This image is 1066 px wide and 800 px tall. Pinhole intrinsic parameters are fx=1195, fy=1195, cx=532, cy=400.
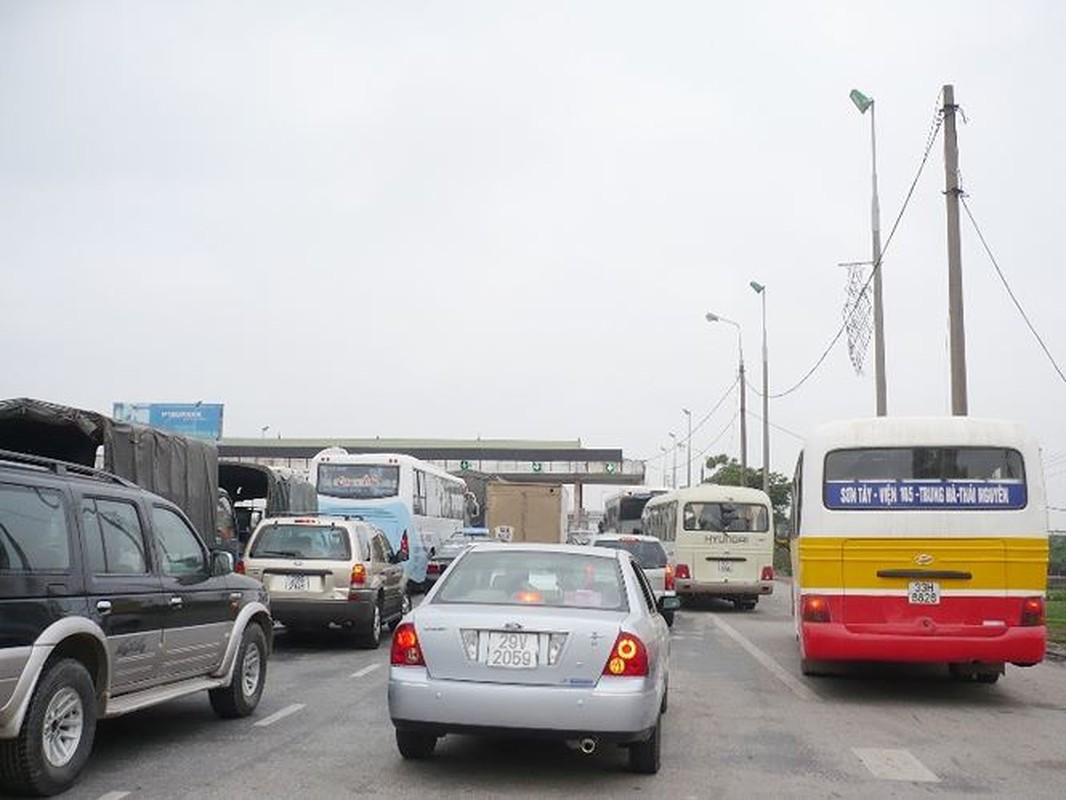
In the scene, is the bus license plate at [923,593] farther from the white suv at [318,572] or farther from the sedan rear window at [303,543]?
the sedan rear window at [303,543]

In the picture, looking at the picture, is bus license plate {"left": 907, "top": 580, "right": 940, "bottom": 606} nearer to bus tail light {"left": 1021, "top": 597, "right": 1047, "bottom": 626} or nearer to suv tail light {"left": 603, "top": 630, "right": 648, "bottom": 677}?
bus tail light {"left": 1021, "top": 597, "right": 1047, "bottom": 626}

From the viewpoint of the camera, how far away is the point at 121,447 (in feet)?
48.0

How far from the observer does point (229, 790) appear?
7.16 m

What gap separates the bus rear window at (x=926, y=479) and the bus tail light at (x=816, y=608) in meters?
0.91

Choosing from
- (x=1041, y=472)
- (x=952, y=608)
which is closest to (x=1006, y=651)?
(x=952, y=608)

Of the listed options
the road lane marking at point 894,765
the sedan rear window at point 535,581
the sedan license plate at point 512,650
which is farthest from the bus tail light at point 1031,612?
the sedan license plate at point 512,650

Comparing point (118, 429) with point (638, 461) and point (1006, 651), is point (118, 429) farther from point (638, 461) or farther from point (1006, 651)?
point (638, 461)

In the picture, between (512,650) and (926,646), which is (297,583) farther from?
(512,650)

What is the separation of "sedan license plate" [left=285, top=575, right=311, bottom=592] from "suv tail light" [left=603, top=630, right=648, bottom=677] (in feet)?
28.5

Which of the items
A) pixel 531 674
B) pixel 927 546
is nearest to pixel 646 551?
pixel 927 546

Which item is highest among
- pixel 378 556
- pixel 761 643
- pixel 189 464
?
pixel 189 464

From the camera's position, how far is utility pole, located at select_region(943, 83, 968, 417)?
1917 centimetres

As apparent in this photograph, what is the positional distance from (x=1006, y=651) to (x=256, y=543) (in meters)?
9.22

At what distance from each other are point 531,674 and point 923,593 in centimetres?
561
